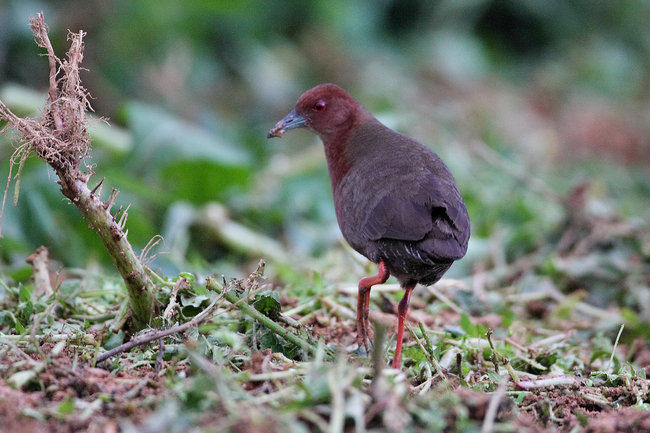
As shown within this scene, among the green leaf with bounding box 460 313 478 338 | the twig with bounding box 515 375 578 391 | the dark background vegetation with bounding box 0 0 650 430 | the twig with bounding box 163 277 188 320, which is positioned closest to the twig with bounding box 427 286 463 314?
the green leaf with bounding box 460 313 478 338

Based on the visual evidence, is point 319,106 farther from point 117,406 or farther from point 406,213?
point 117,406

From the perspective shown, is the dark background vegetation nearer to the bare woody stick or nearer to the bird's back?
the bare woody stick

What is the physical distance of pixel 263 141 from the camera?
29.8 ft

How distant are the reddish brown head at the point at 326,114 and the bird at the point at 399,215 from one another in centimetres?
51

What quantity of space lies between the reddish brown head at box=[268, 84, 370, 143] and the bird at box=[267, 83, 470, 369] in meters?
0.51

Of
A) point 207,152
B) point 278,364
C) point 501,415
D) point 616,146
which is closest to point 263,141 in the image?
point 207,152

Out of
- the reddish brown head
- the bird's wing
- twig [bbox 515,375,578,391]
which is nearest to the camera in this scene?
twig [bbox 515,375,578,391]

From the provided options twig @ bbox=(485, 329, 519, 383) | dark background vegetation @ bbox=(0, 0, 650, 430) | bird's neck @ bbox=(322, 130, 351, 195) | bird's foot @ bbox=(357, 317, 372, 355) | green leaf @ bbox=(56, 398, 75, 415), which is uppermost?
dark background vegetation @ bbox=(0, 0, 650, 430)

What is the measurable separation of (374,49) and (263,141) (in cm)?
366

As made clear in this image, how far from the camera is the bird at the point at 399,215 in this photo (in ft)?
11.7

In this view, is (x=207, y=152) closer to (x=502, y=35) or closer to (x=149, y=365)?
(x=149, y=365)

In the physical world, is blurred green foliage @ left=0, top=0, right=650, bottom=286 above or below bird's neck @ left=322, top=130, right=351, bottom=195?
above

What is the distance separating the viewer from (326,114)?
16.4ft

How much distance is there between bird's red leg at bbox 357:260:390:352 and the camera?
372 centimetres
